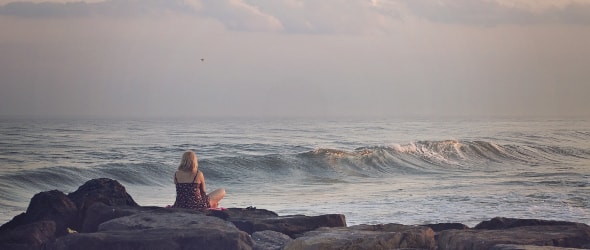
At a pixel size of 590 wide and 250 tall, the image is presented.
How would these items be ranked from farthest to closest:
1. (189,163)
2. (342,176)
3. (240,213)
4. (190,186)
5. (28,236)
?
1. (342,176)
2. (189,163)
3. (190,186)
4. (240,213)
5. (28,236)

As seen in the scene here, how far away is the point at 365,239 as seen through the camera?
31.8 ft

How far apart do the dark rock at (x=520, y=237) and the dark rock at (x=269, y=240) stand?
1722 mm

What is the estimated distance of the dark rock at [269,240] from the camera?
10.0 m

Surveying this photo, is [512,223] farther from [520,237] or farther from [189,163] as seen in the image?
[189,163]

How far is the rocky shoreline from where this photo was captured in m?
9.53

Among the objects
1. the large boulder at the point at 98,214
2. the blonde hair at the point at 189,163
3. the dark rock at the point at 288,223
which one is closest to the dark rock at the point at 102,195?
the large boulder at the point at 98,214

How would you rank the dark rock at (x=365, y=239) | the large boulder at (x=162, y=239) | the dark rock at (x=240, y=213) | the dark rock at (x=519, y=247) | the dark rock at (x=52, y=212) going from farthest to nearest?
the dark rock at (x=240, y=213) < the dark rock at (x=52, y=212) < the dark rock at (x=365, y=239) < the large boulder at (x=162, y=239) < the dark rock at (x=519, y=247)

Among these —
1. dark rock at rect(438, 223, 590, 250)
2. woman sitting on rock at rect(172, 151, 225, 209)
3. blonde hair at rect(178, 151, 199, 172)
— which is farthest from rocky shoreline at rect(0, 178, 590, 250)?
blonde hair at rect(178, 151, 199, 172)

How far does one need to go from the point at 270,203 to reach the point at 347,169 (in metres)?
12.0

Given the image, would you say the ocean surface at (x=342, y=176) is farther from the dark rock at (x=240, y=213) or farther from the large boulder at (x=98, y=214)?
the large boulder at (x=98, y=214)

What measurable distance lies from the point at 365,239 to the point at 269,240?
116 cm

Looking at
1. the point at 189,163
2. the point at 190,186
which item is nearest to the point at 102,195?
the point at 190,186

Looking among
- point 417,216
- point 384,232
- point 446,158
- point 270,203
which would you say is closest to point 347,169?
point 446,158

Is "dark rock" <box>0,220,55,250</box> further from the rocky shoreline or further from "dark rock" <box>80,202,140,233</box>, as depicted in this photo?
"dark rock" <box>80,202,140,233</box>
